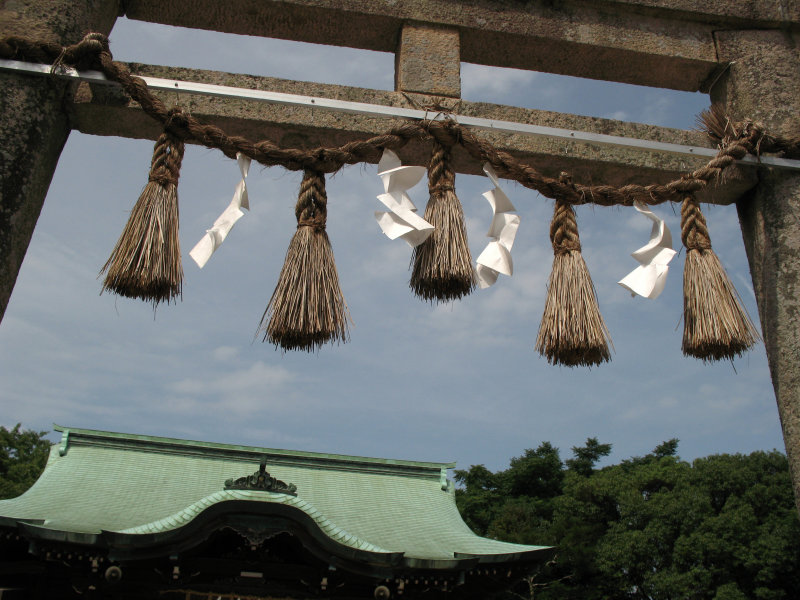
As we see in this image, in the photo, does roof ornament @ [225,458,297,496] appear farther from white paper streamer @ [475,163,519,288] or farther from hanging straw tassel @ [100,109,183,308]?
white paper streamer @ [475,163,519,288]

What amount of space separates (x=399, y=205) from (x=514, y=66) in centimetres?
134

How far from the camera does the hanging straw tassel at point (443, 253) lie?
2477 millimetres

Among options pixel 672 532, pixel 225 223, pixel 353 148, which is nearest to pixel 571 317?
pixel 353 148

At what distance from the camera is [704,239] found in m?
2.87

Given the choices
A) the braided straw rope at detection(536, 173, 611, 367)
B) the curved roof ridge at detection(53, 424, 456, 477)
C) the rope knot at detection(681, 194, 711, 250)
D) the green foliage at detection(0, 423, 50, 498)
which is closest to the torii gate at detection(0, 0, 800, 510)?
the rope knot at detection(681, 194, 711, 250)

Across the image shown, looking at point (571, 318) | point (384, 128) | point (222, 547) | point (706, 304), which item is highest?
point (384, 128)

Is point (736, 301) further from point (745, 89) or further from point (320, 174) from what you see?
point (320, 174)

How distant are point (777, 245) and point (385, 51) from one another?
208 centimetres

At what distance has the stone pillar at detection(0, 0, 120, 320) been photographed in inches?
97.0

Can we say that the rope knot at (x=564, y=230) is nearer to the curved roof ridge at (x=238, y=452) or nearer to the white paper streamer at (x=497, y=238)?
the white paper streamer at (x=497, y=238)

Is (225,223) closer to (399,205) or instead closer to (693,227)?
(399,205)

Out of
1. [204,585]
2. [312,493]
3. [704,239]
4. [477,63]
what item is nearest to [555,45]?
[477,63]

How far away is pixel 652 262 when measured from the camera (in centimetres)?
279

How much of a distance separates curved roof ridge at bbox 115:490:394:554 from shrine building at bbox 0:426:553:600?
0.05ft
